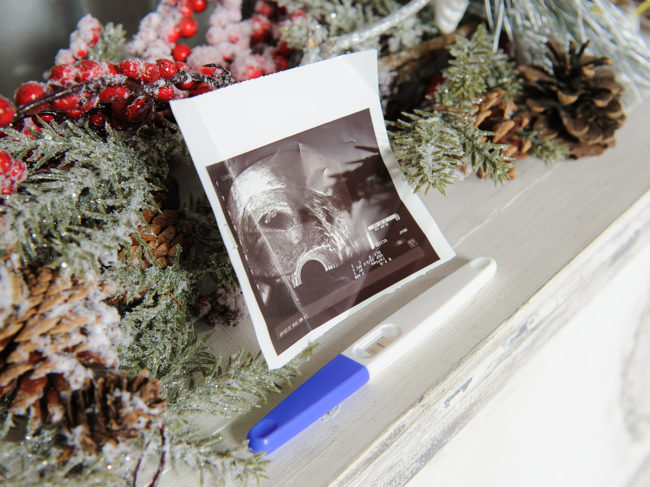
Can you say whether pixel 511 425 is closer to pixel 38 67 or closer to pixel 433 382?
pixel 433 382

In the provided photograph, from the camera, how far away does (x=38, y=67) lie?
0.64 metres

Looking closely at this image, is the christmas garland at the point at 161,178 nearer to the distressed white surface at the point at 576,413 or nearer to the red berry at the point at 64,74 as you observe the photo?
the red berry at the point at 64,74

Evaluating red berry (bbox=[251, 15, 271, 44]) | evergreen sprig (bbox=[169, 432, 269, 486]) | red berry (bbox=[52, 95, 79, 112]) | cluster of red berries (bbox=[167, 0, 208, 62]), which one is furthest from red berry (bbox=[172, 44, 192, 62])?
evergreen sprig (bbox=[169, 432, 269, 486])

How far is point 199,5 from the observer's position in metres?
0.63

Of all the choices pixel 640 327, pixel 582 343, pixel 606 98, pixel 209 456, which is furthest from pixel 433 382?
pixel 640 327

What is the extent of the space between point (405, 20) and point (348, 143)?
269 mm

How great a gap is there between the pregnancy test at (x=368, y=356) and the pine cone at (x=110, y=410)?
0.33 feet

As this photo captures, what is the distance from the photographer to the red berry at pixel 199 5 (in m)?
0.62

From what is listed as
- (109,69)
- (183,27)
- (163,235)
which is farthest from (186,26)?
(163,235)

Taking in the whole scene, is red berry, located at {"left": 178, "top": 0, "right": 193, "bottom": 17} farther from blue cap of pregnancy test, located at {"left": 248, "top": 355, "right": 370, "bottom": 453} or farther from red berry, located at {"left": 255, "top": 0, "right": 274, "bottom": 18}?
blue cap of pregnancy test, located at {"left": 248, "top": 355, "right": 370, "bottom": 453}

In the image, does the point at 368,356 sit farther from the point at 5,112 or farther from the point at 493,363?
the point at 5,112

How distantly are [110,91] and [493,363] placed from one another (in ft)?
1.55

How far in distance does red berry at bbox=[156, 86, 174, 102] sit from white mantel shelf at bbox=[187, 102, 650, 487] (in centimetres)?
24

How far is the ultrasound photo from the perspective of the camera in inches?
16.8
